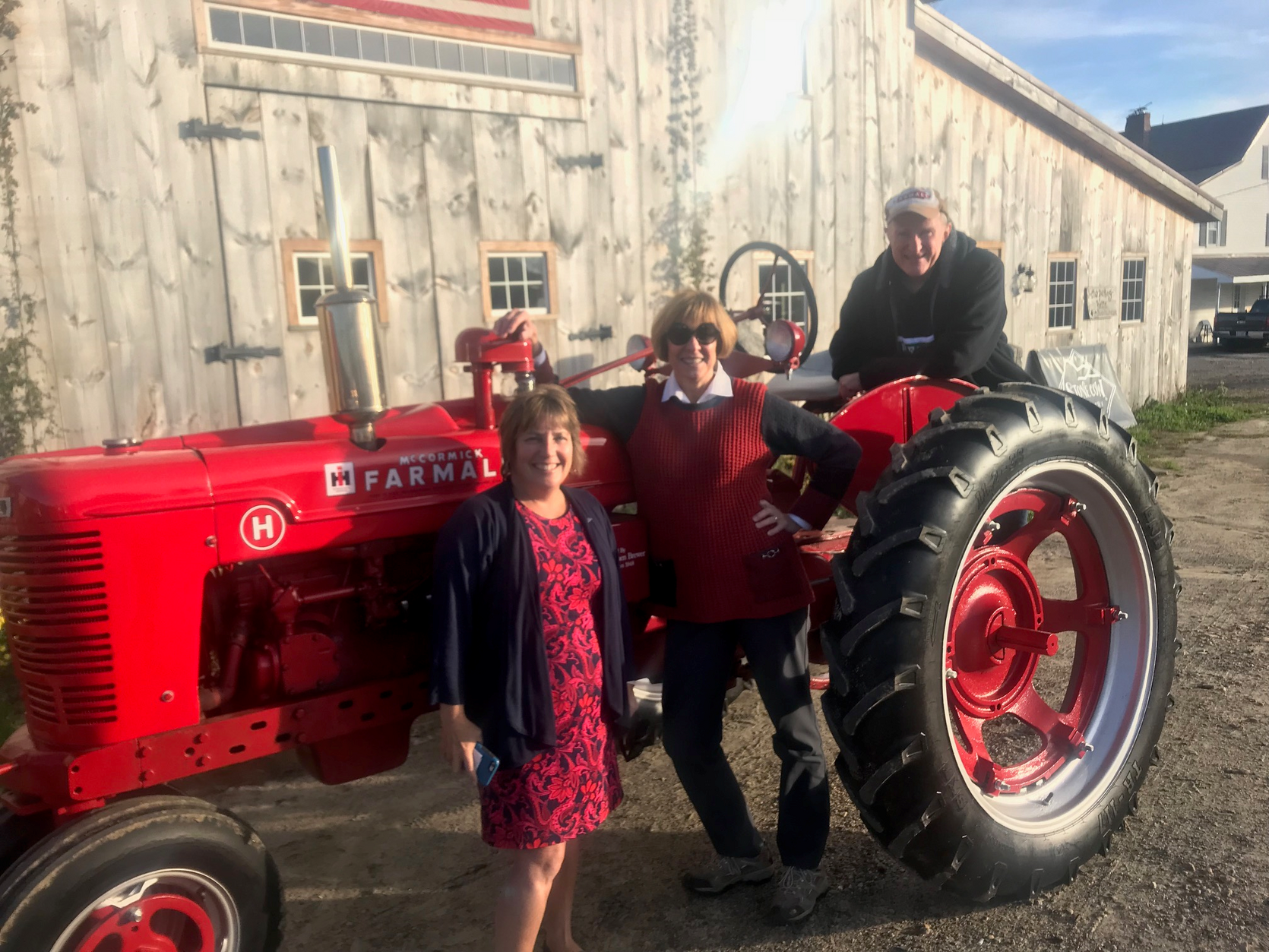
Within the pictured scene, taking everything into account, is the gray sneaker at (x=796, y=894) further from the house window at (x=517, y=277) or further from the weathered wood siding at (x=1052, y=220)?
the weathered wood siding at (x=1052, y=220)

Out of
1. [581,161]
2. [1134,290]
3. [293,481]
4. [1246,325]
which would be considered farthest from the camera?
[1246,325]

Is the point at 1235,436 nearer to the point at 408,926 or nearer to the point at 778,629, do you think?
the point at 778,629

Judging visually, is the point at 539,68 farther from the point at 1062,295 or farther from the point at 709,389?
the point at 1062,295

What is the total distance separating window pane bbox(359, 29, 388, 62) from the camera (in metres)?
5.25

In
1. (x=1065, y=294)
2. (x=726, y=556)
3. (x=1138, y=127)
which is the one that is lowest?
(x=726, y=556)

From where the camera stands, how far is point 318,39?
5117 mm

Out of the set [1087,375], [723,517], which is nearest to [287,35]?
[723,517]

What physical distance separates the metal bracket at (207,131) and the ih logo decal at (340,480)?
339 centimetres

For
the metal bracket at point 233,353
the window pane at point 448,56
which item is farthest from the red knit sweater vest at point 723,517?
the window pane at point 448,56

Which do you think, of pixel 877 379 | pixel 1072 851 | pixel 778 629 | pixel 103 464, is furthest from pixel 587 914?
pixel 877 379

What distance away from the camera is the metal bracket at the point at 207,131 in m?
4.82

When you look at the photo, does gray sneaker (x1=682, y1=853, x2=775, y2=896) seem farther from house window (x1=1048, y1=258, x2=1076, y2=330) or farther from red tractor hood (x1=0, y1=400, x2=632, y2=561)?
house window (x1=1048, y1=258, x2=1076, y2=330)

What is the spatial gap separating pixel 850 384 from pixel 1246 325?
24.7 meters

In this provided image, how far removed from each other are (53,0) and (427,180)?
188cm
